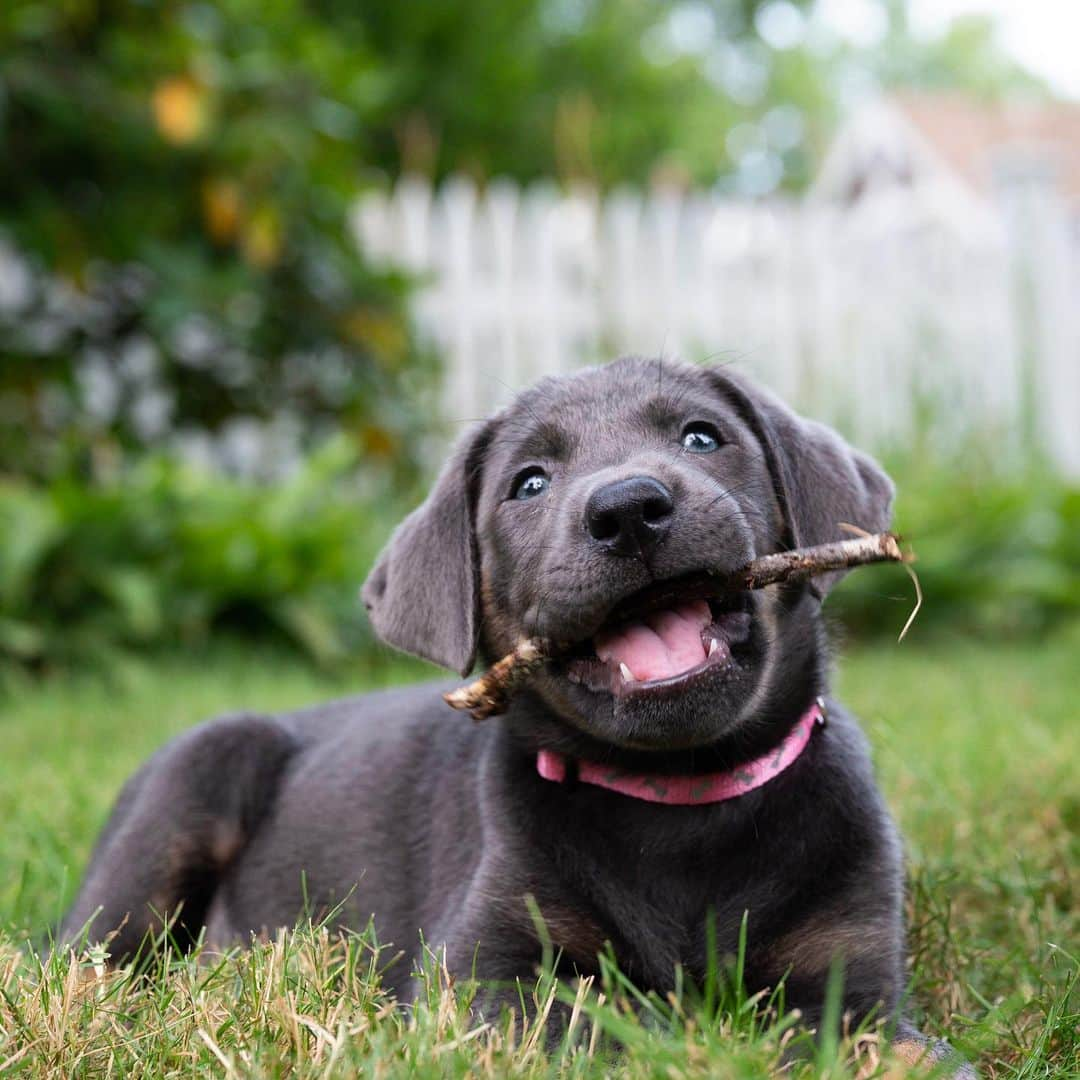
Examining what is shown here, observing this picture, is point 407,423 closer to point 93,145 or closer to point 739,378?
point 93,145

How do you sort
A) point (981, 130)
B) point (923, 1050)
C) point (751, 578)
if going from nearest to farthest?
point (923, 1050) < point (751, 578) < point (981, 130)

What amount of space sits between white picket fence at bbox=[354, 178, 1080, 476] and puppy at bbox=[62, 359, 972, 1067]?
21.5ft

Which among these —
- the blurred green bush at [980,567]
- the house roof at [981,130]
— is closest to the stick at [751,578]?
the blurred green bush at [980,567]

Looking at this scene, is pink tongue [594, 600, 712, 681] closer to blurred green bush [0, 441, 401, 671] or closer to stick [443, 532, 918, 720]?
stick [443, 532, 918, 720]

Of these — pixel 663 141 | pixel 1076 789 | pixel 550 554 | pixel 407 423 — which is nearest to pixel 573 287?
pixel 407 423

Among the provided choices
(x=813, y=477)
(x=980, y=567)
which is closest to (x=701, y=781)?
(x=813, y=477)

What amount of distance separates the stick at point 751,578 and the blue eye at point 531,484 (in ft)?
1.20

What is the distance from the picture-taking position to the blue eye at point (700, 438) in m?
2.88

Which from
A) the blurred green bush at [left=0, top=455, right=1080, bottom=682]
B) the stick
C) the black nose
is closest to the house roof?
the blurred green bush at [left=0, top=455, right=1080, bottom=682]

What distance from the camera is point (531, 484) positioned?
9.71ft

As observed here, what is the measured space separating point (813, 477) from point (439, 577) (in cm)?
80

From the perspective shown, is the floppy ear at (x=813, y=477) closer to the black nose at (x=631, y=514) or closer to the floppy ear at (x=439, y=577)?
the black nose at (x=631, y=514)

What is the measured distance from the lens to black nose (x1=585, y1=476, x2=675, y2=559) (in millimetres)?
2428

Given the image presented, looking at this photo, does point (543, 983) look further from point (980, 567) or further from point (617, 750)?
point (980, 567)
